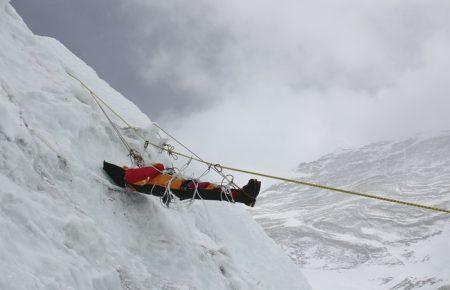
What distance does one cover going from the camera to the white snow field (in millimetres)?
5609

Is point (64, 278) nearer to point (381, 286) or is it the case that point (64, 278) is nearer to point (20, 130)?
point (20, 130)

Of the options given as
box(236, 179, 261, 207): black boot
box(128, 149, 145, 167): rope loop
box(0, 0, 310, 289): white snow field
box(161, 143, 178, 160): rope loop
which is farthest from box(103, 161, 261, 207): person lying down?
box(161, 143, 178, 160): rope loop

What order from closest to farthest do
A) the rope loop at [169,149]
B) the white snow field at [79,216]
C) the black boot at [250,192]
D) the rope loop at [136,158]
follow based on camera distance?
the white snow field at [79,216]
the black boot at [250,192]
the rope loop at [136,158]
the rope loop at [169,149]

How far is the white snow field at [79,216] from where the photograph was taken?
18.4ft

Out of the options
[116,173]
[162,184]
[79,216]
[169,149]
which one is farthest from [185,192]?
[169,149]

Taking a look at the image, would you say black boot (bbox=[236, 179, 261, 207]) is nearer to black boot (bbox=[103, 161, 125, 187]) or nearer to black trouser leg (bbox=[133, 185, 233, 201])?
black trouser leg (bbox=[133, 185, 233, 201])

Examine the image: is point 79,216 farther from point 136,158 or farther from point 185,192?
point 136,158

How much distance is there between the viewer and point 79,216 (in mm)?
6824

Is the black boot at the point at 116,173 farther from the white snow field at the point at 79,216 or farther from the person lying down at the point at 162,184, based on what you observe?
the white snow field at the point at 79,216

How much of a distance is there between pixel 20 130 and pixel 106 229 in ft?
6.17

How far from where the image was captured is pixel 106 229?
25.0ft

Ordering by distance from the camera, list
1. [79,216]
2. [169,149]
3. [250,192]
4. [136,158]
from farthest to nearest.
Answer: [169,149], [136,158], [250,192], [79,216]

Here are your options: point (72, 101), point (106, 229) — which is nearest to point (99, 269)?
point (106, 229)

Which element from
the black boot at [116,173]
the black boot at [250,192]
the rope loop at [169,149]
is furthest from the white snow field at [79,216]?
the black boot at [250,192]
